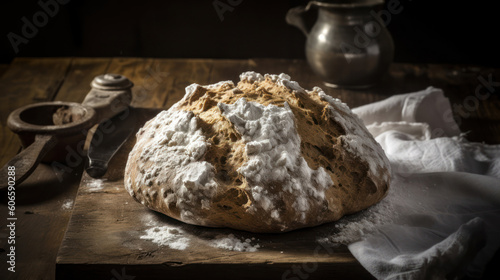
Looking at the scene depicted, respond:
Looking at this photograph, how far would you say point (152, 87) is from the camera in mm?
2656

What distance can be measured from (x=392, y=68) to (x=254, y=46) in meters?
0.81

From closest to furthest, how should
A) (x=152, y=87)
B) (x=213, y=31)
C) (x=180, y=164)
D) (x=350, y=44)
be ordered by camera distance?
(x=180, y=164) → (x=350, y=44) → (x=152, y=87) → (x=213, y=31)

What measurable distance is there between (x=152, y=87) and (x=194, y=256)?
1.56m

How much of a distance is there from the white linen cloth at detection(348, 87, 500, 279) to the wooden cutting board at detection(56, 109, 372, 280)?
93 mm

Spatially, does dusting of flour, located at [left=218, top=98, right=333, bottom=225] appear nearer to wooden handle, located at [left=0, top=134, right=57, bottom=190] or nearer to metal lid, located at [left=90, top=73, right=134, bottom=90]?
wooden handle, located at [left=0, top=134, right=57, bottom=190]

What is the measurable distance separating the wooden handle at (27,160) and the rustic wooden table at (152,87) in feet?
0.27

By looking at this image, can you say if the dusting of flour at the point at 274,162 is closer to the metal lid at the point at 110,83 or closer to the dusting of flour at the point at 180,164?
the dusting of flour at the point at 180,164

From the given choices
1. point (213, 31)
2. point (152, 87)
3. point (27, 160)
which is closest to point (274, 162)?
point (27, 160)

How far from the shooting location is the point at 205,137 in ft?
4.52

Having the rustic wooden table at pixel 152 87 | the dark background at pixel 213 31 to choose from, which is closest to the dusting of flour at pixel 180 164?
the rustic wooden table at pixel 152 87

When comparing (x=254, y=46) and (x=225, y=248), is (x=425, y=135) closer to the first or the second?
(x=225, y=248)

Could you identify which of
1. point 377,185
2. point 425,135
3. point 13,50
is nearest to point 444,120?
point 425,135

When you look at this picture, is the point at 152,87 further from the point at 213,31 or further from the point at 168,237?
the point at 168,237

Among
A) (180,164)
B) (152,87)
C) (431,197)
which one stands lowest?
(152,87)
